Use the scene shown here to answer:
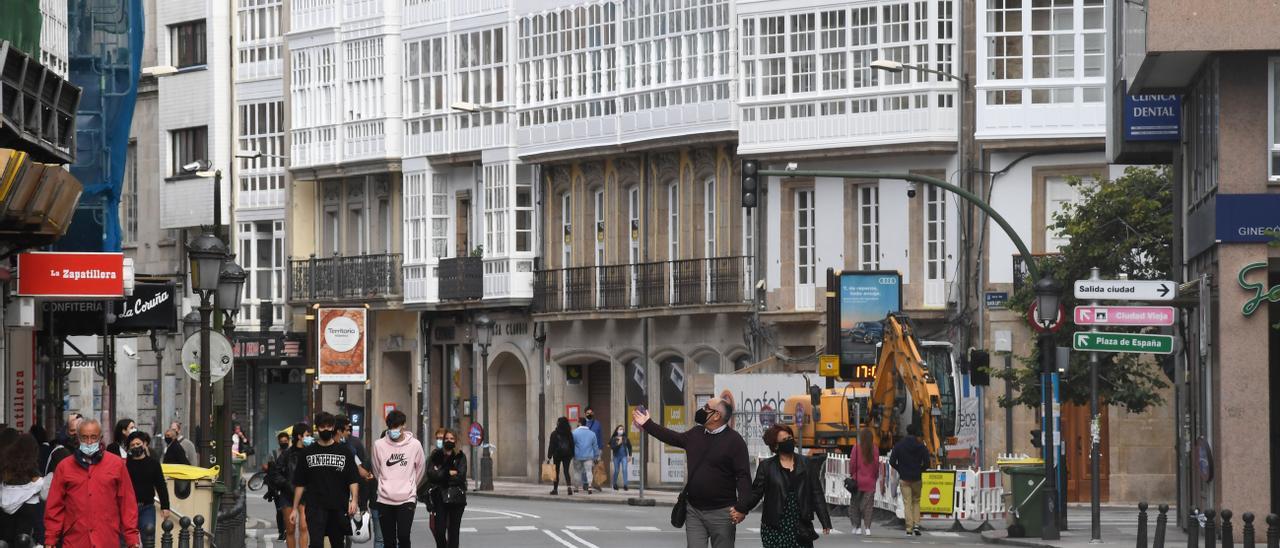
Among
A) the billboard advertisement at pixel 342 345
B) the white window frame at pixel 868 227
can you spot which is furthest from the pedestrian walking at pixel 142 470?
the white window frame at pixel 868 227

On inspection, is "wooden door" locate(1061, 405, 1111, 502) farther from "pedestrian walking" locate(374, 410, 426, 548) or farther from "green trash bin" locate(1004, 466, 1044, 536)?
"pedestrian walking" locate(374, 410, 426, 548)

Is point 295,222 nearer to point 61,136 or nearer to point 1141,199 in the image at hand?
point 1141,199

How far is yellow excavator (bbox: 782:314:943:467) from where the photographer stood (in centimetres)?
3900

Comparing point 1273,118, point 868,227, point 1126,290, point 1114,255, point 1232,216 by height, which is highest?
point 1273,118

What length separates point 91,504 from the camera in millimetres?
19781

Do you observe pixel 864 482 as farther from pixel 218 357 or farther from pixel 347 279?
pixel 347 279

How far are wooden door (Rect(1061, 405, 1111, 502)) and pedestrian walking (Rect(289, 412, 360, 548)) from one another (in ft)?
84.1

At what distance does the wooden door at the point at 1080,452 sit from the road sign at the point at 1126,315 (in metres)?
18.5

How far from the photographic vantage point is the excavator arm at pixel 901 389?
38.9 metres

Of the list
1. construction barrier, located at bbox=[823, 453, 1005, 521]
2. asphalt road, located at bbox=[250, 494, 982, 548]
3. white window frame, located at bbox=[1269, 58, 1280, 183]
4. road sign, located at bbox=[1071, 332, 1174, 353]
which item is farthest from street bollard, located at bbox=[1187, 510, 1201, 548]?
construction barrier, located at bbox=[823, 453, 1005, 521]

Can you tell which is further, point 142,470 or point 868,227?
point 868,227

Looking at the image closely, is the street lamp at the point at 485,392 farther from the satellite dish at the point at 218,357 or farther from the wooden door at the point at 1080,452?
the satellite dish at the point at 218,357

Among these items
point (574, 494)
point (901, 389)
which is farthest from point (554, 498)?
point (901, 389)

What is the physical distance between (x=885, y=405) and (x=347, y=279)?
28257mm
